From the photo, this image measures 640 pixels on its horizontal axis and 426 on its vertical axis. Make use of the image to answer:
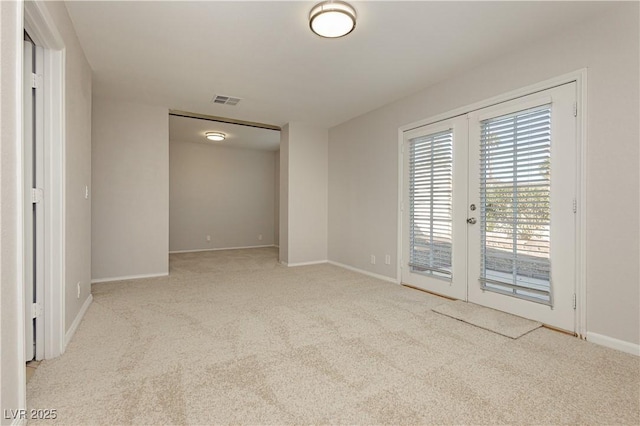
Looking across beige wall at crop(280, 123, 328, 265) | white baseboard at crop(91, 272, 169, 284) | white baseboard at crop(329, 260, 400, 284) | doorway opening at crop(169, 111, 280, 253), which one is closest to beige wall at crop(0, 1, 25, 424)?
white baseboard at crop(91, 272, 169, 284)

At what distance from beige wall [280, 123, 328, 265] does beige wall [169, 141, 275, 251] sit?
2.78m

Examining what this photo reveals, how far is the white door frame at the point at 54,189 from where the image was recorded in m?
2.17

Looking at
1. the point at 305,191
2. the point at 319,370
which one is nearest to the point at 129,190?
the point at 305,191

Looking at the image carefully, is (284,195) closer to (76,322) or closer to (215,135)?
(215,135)

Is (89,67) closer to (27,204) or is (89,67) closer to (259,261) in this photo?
(27,204)

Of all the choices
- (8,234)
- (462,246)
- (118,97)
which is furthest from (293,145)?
(8,234)

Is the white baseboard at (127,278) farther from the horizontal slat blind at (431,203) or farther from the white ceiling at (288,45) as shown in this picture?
the horizontal slat blind at (431,203)

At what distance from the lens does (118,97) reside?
14.4ft

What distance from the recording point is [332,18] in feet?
7.77

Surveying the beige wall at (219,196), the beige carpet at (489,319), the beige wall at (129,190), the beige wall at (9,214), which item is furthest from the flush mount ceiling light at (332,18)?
the beige wall at (219,196)

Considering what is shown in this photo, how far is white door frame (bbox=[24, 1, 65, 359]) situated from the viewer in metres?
2.17

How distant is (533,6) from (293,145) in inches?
154

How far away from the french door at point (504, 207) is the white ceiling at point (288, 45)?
63cm

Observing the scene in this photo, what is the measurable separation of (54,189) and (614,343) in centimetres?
417
